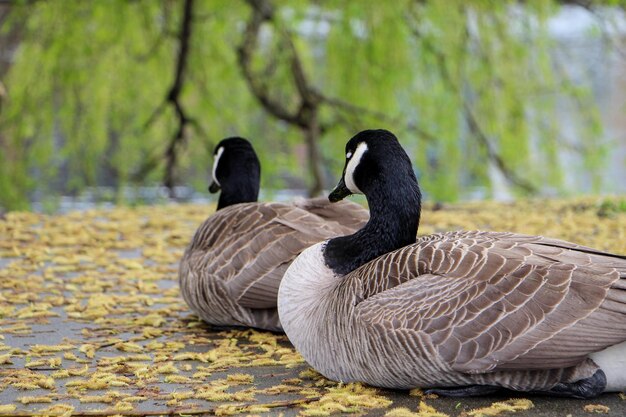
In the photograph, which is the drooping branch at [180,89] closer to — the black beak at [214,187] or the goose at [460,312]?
the black beak at [214,187]

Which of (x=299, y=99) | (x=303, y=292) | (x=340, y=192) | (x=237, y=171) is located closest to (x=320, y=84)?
(x=299, y=99)

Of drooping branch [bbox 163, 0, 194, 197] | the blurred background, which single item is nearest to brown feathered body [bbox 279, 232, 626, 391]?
the blurred background

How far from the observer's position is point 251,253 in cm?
553

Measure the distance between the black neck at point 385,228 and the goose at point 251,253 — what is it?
0.91 metres

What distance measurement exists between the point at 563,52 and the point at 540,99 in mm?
752

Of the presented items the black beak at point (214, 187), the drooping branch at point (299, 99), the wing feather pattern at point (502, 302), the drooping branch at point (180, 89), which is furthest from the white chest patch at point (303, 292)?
the drooping branch at point (180, 89)

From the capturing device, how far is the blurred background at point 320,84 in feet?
36.2

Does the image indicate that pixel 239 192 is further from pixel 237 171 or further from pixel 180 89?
pixel 180 89

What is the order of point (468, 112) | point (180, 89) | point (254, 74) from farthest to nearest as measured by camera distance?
point (254, 74) → point (180, 89) → point (468, 112)

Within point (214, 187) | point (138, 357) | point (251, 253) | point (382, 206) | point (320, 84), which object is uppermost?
point (320, 84)

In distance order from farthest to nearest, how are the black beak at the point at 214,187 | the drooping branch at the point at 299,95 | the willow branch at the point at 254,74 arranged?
the willow branch at the point at 254,74, the drooping branch at the point at 299,95, the black beak at the point at 214,187

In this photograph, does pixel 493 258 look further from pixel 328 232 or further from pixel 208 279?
pixel 208 279

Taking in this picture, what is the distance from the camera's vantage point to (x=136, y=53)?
12.1 metres

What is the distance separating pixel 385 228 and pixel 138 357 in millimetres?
1569
